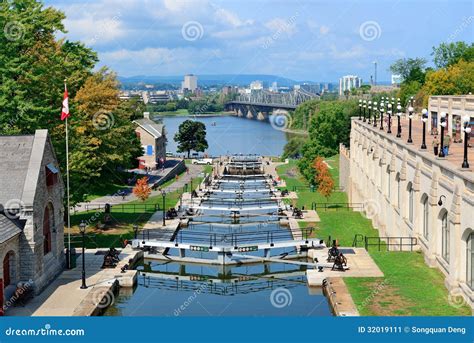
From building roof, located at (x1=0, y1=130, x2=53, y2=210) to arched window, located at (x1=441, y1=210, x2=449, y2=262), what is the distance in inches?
680

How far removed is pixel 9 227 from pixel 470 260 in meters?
17.7

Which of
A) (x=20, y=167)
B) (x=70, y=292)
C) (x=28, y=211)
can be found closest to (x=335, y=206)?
(x=70, y=292)

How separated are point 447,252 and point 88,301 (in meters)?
15.2

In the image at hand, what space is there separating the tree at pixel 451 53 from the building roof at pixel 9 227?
89224 mm

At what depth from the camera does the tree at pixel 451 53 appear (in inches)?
4151

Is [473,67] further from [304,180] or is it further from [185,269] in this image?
[185,269]

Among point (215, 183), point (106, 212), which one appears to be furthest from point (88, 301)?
point (215, 183)

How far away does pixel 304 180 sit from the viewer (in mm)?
78062

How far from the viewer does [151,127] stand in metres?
93.9

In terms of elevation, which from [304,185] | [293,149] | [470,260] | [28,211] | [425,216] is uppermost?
[28,211]

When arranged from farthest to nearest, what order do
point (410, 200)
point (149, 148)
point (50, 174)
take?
point (149, 148)
point (410, 200)
point (50, 174)

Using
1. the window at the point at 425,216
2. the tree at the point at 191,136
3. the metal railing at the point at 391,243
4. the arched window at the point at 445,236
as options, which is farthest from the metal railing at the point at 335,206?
the tree at the point at 191,136

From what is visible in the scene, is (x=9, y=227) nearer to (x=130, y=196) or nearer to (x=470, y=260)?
(x=470, y=260)

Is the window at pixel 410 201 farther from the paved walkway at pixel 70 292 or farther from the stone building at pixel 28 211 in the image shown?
the stone building at pixel 28 211
